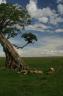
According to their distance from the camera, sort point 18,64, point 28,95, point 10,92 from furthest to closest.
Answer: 1. point 18,64
2. point 10,92
3. point 28,95

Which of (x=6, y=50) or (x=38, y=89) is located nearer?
(x=38, y=89)

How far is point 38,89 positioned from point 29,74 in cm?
1263

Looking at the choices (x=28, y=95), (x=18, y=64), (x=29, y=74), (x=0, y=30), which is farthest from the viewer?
(x=0, y=30)

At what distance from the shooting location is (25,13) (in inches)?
1850

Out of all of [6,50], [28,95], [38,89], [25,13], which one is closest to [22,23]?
[25,13]

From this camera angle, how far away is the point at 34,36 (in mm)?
48094

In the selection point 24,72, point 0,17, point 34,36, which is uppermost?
point 0,17

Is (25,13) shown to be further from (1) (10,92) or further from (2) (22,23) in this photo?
(1) (10,92)

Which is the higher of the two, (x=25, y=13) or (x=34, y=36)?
(x=25, y=13)

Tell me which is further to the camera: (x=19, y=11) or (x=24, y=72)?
(x=19, y=11)

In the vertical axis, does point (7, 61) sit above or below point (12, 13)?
below

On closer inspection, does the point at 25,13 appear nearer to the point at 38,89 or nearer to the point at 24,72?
the point at 24,72

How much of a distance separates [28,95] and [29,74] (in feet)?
51.3

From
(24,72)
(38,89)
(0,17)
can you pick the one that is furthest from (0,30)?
(38,89)
